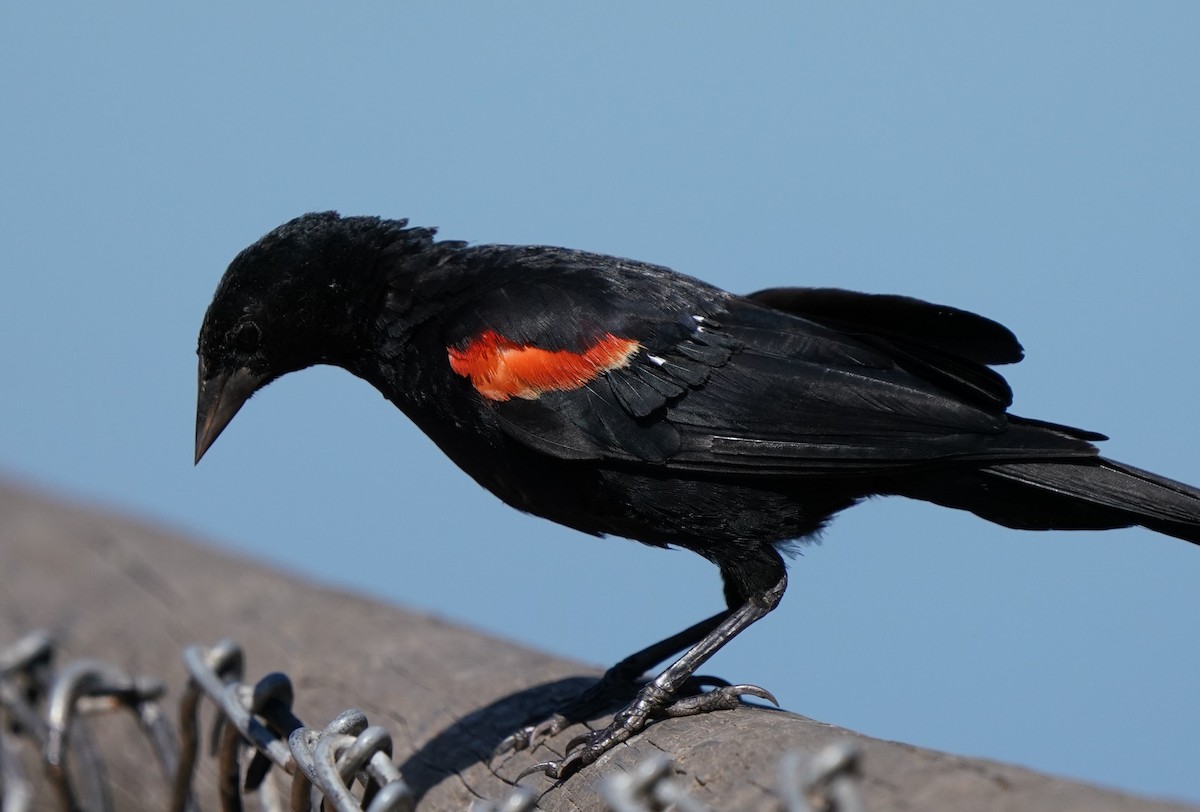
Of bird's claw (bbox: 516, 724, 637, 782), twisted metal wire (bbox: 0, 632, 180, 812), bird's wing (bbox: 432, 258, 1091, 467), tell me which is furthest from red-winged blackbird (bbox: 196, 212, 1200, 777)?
twisted metal wire (bbox: 0, 632, 180, 812)

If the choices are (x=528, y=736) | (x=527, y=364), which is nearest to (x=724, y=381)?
(x=527, y=364)

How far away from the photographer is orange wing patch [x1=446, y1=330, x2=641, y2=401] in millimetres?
3223

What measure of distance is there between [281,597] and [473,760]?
4.48ft

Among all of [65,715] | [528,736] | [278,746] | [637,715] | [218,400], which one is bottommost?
[65,715]

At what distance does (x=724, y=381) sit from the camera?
329 centimetres

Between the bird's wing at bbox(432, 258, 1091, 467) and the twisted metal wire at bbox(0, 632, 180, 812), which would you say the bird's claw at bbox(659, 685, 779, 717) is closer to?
the bird's wing at bbox(432, 258, 1091, 467)

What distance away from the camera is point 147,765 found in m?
3.61

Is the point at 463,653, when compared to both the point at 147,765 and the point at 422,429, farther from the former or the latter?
the point at 147,765

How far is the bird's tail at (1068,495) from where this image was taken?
300 centimetres

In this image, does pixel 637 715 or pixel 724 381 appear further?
pixel 724 381

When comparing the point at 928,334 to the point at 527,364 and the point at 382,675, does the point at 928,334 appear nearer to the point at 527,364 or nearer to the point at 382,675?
the point at 527,364

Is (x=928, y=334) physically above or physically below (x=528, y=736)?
above

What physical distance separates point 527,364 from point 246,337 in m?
0.83

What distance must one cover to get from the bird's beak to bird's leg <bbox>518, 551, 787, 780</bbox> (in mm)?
1360
